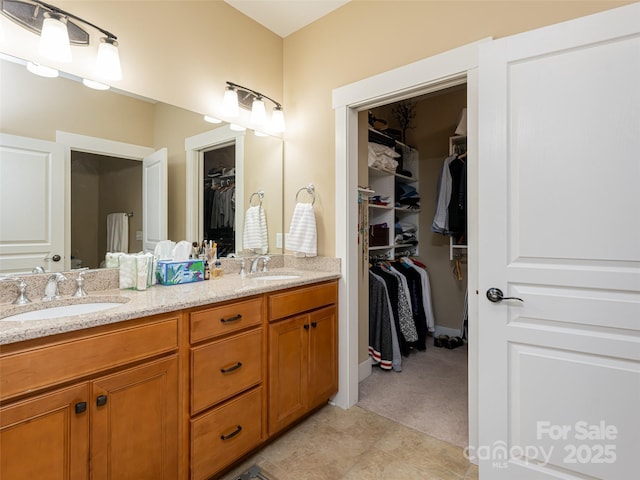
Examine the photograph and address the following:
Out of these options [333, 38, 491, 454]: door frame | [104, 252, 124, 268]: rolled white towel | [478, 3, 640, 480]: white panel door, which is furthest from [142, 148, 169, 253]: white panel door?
[478, 3, 640, 480]: white panel door

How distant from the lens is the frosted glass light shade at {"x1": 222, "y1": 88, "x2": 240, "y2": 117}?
2.19 m

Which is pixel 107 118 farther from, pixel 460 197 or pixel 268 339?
pixel 460 197

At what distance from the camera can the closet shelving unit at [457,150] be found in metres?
3.28

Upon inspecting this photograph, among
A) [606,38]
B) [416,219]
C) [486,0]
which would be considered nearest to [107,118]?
[486,0]

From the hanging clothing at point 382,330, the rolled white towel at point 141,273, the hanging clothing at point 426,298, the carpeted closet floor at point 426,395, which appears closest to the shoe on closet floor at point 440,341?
the hanging clothing at point 426,298

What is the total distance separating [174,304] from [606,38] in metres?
1.99

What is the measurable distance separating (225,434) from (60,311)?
904mm

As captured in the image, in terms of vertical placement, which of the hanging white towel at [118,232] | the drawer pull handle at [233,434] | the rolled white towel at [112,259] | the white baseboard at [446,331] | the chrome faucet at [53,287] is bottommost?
the white baseboard at [446,331]

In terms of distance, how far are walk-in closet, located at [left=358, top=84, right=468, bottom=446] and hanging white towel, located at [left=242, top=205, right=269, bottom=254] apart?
29.7 inches

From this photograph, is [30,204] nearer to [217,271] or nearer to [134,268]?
[134,268]

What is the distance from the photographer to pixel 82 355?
43.0 inches

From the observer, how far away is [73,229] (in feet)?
5.24

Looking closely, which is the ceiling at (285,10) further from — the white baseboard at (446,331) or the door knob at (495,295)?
the white baseboard at (446,331)

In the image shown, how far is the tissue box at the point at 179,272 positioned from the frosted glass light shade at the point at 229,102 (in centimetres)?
104
